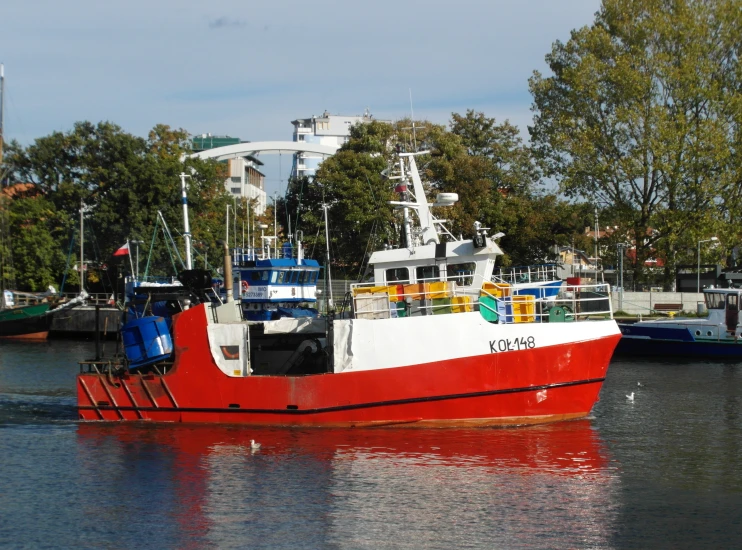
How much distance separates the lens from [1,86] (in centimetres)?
5597

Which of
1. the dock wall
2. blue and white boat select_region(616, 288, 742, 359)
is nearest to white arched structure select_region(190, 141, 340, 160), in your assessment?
the dock wall

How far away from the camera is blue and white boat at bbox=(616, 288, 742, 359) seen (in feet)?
123

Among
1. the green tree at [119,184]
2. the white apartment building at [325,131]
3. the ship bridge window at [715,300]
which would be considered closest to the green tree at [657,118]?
the ship bridge window at [715,300]

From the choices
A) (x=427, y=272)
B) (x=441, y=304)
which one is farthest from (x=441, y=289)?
(x=427, y=272)

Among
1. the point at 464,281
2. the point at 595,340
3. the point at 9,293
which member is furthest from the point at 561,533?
the point at 9,293

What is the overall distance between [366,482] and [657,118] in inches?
1392

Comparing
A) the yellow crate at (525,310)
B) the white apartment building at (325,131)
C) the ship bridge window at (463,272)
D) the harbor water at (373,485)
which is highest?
the white apartment building at (325,131)

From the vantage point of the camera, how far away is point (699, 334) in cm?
3809

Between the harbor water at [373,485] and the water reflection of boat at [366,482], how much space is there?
39mm

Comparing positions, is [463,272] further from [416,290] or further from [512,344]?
[512,344]

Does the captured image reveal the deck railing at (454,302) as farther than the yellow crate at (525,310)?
No

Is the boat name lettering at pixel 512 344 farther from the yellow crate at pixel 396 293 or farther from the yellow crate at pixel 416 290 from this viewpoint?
the yellow crate at pixel 396 293

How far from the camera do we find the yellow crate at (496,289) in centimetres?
1920

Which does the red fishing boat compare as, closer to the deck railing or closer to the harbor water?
the deck railing
